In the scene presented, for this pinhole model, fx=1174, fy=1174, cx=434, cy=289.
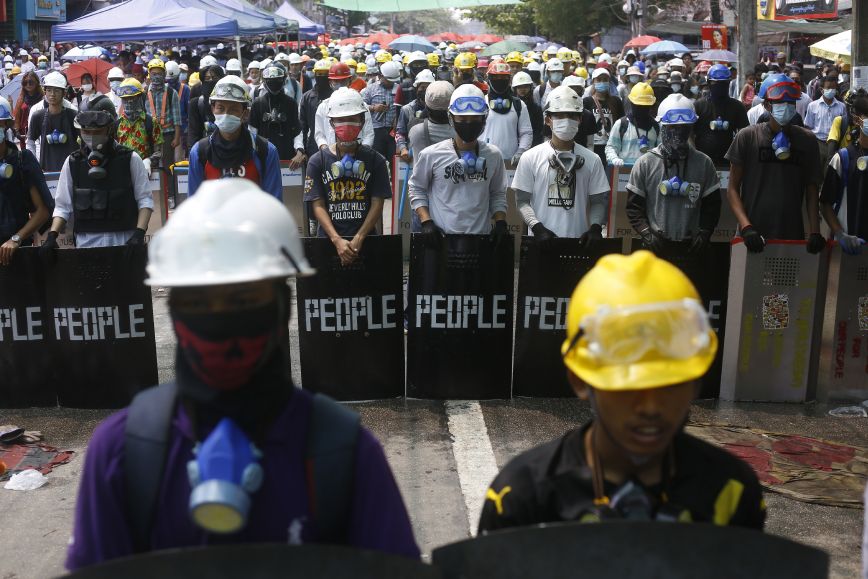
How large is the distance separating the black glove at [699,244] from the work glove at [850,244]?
927mm

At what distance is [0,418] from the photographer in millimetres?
8297

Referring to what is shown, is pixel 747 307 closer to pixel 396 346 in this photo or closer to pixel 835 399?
pixel 835 399

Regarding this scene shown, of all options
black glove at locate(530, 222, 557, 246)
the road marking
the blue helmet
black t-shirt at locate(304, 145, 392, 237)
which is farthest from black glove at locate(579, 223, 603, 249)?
the blue helmet

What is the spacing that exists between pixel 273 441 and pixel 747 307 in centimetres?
661

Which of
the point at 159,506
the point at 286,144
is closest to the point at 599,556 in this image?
the point at 159,506

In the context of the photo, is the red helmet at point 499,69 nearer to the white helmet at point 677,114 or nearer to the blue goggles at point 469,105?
the blue goggles at point 469,105

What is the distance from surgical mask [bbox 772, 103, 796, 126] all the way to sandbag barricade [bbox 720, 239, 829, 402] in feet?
3.42

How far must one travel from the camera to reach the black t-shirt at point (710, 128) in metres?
13.0

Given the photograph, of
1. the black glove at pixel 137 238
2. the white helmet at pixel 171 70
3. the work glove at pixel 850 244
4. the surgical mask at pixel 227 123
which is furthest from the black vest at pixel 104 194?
the white helmet at pixel 171 70

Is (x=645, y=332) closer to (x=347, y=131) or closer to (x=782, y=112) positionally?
(x=347, y=131)

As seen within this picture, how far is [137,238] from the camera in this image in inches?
332

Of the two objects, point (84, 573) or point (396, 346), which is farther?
point (396, 346)

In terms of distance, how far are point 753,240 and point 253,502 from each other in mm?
6516

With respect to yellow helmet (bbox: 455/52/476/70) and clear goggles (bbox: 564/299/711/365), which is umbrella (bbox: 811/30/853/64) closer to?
yellow helmet (bbox: 455/52/476/70)
